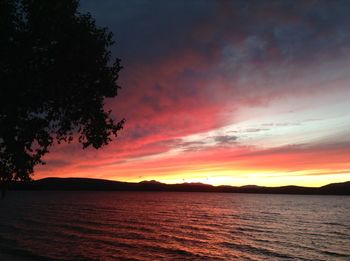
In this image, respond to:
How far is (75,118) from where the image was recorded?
63.5ft

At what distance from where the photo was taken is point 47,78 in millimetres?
17141

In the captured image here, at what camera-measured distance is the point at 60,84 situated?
17.5 metres

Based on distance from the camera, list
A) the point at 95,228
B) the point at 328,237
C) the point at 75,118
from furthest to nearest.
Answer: the point at 95,228, the point at 328,237, the point at 75,118

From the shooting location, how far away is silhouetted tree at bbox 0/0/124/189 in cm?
1608

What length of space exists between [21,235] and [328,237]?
50.4 meters

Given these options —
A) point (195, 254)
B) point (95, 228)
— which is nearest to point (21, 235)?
point (95, 228)

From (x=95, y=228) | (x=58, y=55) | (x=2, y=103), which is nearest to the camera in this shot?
(x=2, y=103)

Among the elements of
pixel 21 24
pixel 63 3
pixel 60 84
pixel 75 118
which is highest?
pixel 63 3

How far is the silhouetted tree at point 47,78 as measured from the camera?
1608cm

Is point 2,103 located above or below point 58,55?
below

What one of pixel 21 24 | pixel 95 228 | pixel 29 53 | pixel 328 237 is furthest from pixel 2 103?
pixel 328 237

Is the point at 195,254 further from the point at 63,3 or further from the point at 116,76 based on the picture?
the point at 63,3

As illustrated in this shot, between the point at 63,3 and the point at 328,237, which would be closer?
the point at 63,3

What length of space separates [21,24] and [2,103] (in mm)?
4179
